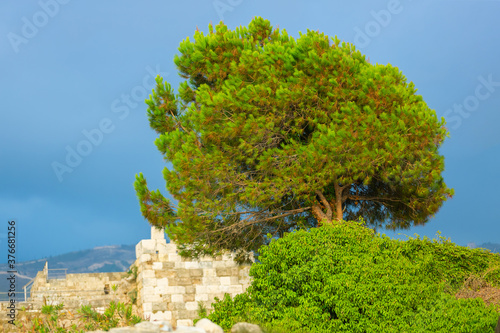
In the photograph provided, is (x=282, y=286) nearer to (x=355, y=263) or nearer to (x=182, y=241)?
(x=355, y=263)

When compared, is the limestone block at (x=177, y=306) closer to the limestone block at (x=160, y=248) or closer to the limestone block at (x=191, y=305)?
the limestone block at (x=191, y=305)

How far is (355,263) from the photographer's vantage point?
11.2m

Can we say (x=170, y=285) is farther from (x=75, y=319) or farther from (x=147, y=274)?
(x=75, y=319)

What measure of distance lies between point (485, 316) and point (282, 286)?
4.20 meters

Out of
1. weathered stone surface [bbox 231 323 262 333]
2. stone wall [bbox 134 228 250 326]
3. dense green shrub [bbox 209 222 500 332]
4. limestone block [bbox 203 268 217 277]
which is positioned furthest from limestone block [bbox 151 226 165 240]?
weathered stone surface [bbox 231 323 262 333]

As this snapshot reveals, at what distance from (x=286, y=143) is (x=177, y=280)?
5.35 m

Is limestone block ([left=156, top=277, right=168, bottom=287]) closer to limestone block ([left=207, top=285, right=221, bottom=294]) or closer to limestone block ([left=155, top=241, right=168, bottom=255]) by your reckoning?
limestone block ([left=155, top=241, right=168, bottom=255])

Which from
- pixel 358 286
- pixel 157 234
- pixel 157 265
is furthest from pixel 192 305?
pixel 358 286

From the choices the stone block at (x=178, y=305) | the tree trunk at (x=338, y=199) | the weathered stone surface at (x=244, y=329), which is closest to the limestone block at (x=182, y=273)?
the stone block at (x=178, y=305)

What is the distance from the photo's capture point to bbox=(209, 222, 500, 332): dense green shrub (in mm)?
10539

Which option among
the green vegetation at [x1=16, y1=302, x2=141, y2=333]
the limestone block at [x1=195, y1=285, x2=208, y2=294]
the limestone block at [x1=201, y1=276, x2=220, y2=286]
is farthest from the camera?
the limestone block at [x1=201, y1=276, x2=220, y2=286]

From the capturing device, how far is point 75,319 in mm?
13820

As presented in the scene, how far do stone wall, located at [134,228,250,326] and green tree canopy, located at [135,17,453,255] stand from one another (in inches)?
42.1

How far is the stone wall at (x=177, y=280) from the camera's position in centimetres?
1505
